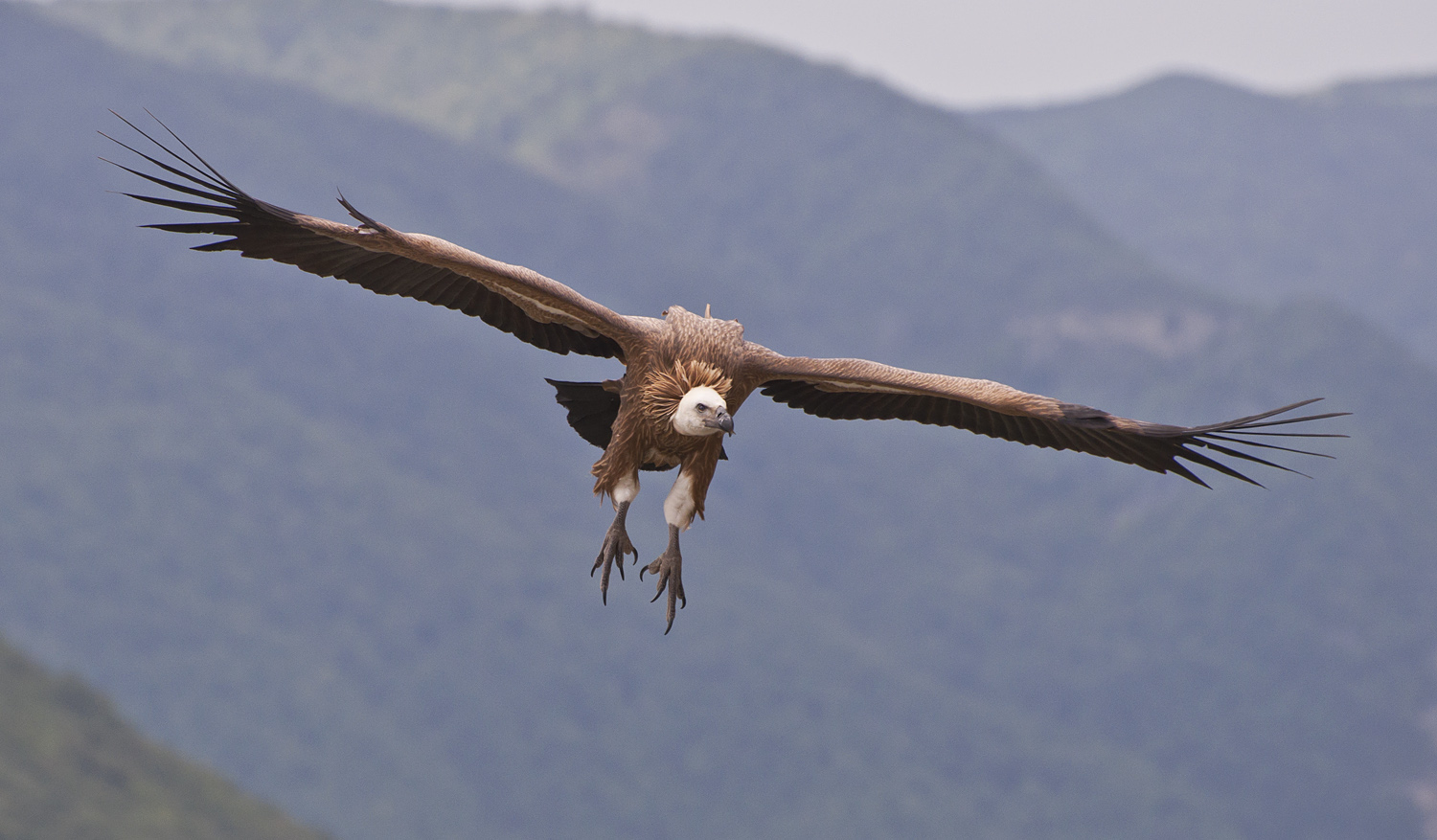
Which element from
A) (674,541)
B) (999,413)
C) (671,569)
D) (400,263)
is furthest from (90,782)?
(674,541)

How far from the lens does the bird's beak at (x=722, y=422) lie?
10.3 m

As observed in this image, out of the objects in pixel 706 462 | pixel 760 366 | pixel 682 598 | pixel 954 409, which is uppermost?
pixel 954 409

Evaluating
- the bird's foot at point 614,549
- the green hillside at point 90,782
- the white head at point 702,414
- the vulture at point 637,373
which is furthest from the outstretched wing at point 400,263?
the green hillside at point 90,782

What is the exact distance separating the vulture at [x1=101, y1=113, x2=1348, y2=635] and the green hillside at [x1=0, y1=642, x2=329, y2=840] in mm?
112677

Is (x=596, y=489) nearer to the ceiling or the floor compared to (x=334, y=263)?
nearer to the floor

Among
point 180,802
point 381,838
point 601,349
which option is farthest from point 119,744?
point 601,349

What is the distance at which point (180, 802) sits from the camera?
4889 inches

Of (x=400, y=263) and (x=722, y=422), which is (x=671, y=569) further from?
(x=400, y=263)

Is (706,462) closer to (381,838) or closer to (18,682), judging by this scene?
(18,682)

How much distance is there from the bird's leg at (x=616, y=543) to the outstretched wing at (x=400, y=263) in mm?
1033

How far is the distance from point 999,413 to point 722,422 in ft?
8.99

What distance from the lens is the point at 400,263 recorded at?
12.4 m

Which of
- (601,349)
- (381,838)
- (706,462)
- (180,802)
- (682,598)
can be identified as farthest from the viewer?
(381,838)

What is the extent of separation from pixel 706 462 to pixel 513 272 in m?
1.69
